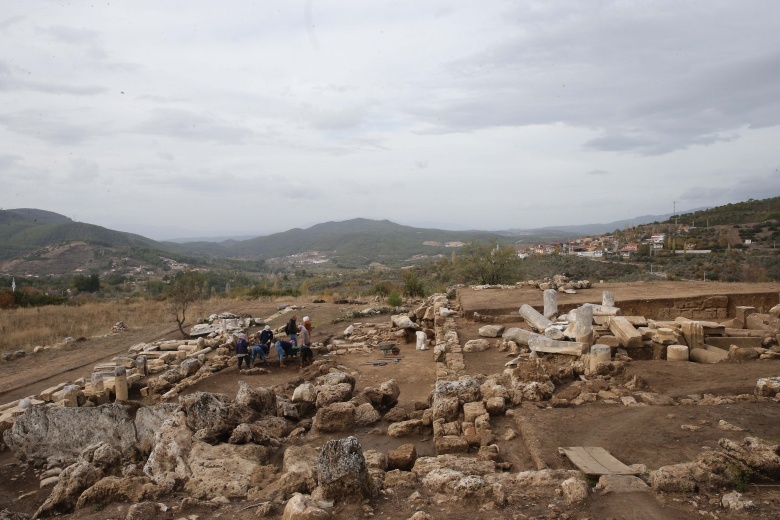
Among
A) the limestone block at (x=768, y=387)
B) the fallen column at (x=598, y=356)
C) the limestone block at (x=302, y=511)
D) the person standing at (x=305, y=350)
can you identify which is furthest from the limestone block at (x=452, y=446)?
the person standing at (x=305, y=350)

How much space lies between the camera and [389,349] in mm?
13516

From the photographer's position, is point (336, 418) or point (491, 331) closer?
point (336, 418)

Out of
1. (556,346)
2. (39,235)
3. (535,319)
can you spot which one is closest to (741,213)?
(535,319)

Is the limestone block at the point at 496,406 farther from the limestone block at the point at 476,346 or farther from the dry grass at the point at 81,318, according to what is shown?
the dry grass at the point at 81,318

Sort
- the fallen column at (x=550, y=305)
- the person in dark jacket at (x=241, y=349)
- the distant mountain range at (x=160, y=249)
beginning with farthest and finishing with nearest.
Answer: the distant mountain range at (x=160, y=249) → the fallen column at (x=550, y=305) → the person in dark jacket at (x=241, y=349)

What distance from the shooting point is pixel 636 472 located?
4.67 metres

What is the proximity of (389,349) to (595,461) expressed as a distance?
879 cm

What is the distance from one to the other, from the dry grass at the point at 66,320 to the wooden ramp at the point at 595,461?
19.0m

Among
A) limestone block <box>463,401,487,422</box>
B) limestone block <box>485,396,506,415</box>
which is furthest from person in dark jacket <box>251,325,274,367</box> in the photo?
limestone block <box>485,396,506,415</box>

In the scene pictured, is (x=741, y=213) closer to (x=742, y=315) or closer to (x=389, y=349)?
(x=742, y=315)

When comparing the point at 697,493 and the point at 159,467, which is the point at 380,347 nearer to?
the point at 159,467

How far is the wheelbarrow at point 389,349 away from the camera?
522 inches

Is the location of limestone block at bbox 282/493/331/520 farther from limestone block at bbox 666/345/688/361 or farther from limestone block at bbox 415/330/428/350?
limestone block at bbox 415/330/428/350

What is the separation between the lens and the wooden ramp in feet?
15.4
